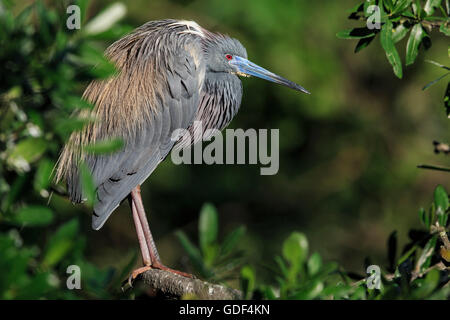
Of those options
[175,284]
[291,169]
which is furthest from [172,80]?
[291,169]

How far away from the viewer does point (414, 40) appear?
297 centimetres

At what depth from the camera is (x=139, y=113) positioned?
12.8 ft

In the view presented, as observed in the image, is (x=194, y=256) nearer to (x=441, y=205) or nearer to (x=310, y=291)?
(x=310, y=291)

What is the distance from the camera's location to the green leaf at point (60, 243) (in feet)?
5.98

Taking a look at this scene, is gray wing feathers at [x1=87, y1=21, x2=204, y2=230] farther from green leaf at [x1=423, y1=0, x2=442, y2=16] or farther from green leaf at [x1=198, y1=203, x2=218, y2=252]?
green leaf at [x1=198, y1=203, x2=218, y2=252]

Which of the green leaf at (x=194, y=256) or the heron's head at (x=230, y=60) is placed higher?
the heron's head at (x=230, y=60)

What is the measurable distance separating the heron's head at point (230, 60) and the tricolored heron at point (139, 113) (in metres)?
0.10

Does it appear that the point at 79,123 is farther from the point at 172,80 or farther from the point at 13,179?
the point at 172,80

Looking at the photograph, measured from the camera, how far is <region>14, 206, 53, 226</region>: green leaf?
5.85ft

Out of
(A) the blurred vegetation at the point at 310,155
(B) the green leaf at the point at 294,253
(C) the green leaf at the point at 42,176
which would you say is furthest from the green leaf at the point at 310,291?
(A) the blurred vegetation at the point at 310,155

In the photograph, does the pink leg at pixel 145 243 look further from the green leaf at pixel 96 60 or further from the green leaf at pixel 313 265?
the green leaf at pixel 96 60

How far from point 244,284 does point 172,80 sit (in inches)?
85.4

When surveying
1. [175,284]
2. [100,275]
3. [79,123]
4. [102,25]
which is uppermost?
[102,25]

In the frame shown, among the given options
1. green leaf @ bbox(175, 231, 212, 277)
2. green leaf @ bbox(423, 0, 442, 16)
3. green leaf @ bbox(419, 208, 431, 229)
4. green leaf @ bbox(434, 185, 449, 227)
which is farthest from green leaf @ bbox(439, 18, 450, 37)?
green leaf @ bbox(175, 231, 212, 277)
